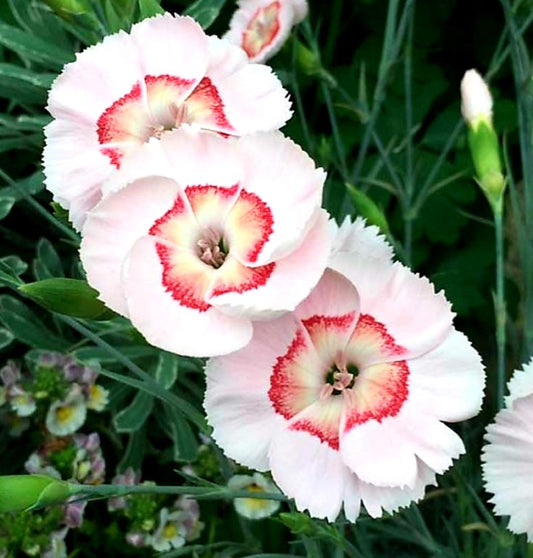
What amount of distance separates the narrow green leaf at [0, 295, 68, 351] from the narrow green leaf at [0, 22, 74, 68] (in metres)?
0.34

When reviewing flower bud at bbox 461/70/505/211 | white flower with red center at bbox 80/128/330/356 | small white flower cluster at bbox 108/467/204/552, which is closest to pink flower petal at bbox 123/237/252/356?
white flower with red center at bbox 80/128/330/356

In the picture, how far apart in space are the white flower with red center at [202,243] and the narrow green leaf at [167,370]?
24.1 inches

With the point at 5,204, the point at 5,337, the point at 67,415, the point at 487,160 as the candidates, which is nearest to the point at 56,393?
the point at 67,415

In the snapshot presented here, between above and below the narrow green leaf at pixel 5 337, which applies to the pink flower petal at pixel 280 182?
above

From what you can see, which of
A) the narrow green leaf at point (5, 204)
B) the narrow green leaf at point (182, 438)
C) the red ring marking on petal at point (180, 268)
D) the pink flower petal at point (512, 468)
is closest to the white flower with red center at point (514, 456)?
the pink flower petal at point (512, 468)

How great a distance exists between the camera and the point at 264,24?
1.13 m

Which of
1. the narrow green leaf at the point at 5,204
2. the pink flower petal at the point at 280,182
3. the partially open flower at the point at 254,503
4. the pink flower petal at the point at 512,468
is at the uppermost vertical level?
the pink flower petal at the point at 280,182

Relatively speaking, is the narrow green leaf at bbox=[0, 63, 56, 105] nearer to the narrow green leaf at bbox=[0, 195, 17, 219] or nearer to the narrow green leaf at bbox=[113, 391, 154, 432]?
the narrow green leaf at bbox=[0, 195, 17, 219]

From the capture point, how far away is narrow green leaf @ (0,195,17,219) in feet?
4.22

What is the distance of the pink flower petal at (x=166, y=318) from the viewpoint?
586 mm

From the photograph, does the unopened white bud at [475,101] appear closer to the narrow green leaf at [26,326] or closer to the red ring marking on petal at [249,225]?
the red ring marking on petal at [249,225]

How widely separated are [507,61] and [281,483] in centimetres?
133

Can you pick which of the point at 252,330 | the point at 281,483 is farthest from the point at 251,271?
the point at 281,483

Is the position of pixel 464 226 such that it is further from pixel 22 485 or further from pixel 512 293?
pixel 22 485
